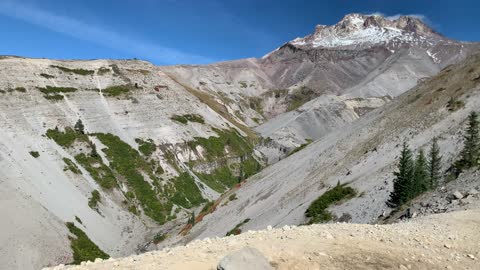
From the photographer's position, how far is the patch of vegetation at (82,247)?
206 ft

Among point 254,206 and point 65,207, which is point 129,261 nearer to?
point 254,206

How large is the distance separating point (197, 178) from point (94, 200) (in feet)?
118

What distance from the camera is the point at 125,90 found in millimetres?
131625

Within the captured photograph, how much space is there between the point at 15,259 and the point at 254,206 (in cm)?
3293

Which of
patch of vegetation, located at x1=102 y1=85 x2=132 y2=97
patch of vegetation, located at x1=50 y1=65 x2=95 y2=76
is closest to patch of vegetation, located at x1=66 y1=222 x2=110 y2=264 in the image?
patch of vegetation, located at x1=102 y1=85 x2=132 y2=97

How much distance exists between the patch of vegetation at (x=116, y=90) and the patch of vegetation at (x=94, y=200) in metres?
47.0

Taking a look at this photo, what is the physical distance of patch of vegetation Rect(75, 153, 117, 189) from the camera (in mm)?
91562

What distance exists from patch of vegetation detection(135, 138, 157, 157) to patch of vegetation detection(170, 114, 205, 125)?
19.1 meters

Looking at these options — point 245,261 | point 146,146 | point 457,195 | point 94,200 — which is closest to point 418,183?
point 457,195

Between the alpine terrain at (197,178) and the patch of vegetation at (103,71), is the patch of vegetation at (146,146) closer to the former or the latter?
the alpine terrain at (197,178)

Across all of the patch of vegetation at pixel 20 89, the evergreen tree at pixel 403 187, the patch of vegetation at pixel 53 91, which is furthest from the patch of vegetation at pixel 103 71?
the evergreen tree at pixel 403 187

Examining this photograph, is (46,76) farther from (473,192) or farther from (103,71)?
(473,192)

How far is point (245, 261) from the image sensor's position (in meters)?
12.6

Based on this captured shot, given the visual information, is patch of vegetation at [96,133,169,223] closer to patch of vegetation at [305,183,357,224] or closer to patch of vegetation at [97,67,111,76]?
patch of vegetation at [97,67,111,76]
